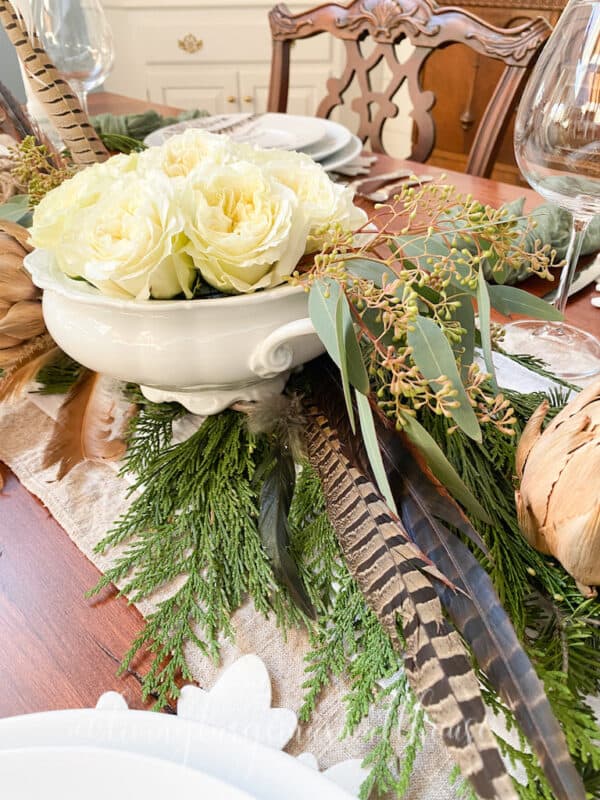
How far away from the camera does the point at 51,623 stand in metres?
0.32

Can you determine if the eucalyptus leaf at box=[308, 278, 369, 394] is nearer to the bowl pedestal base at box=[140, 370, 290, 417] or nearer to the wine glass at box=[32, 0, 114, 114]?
the bowl pedestal base at box=[140, 370, 290, 417]

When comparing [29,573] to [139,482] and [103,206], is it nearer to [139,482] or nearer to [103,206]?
[139,482]

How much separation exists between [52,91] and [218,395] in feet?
0.88

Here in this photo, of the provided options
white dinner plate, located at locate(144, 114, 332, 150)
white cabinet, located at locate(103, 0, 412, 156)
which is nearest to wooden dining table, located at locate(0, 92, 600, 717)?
white dinner plate, located at locate(144, 114, 332, 150)

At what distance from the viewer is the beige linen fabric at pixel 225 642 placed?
0.86 ft

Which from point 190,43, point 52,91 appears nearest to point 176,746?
point 52,91

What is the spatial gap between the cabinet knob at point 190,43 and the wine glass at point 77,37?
1.81m

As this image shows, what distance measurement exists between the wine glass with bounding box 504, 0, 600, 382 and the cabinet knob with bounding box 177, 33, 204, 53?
2404mm

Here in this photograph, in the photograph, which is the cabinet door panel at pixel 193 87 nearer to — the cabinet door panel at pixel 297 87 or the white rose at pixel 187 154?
the cabinet door panel at pixel 297 87

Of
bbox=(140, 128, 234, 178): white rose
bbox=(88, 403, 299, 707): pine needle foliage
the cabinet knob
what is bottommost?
the cabinet knob

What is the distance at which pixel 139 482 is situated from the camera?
1.28ft

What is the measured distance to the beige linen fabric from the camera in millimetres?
263

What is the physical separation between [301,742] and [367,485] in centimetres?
12

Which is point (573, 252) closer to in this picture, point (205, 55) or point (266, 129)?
point (266, 129)
